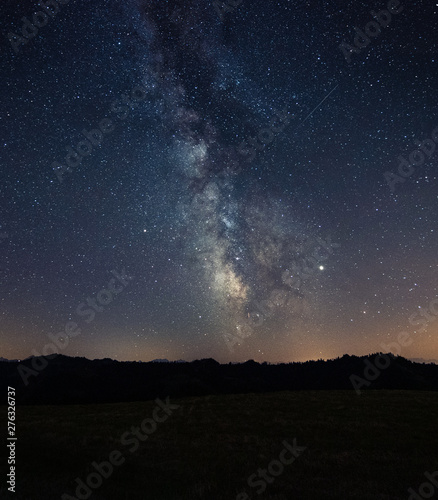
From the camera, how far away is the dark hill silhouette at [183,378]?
2061 inches

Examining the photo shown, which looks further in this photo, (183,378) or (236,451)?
(183,378)

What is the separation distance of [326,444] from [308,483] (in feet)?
14.4

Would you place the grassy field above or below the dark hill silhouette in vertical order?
below

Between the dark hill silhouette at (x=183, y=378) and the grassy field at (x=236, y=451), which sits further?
the dark hill silhouette at (x=183, y=378)

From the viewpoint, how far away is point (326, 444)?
1281 cm

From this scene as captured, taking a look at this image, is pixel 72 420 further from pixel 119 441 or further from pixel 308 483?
pixel 308 483

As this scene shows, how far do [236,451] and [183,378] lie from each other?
2038 inches

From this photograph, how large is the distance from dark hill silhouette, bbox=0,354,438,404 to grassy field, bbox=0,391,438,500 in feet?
108

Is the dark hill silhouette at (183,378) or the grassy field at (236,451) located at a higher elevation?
the dark hill silhouette at (183,378)

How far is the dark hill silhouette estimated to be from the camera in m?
52.3

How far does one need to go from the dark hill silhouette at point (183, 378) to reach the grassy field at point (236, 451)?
3287 cm

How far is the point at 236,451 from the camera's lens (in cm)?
1210

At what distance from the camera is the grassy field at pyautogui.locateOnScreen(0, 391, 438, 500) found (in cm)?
851

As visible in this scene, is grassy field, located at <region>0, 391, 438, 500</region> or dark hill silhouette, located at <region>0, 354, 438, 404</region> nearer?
grassy field, located at <region>0, 391, 438, 500</region>
